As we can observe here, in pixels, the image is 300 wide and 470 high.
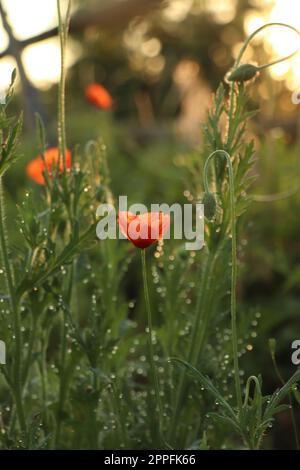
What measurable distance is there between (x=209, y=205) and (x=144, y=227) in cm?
12

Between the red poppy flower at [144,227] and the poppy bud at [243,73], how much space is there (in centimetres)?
27

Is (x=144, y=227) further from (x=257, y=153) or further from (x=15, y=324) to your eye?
(x=257, y=153)

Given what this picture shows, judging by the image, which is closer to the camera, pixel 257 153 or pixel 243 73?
pixel 243 73

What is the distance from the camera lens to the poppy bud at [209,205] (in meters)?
1.30

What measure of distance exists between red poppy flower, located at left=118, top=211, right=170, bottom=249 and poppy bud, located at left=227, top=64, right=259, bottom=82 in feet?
0.88

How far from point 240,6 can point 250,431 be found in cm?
1089

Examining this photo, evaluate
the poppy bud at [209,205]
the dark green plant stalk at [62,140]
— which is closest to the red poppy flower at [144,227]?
the poppy bud at [209,205]

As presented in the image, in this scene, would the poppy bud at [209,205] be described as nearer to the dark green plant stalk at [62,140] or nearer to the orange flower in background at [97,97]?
the dark green plant stalk at [62,140]

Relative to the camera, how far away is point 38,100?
2.99 metres

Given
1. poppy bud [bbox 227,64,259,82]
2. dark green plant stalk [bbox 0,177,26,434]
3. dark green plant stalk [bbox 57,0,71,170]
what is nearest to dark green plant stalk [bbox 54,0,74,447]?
dark green plant stalk [bbox 57,0,71,170]

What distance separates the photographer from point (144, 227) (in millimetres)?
1359

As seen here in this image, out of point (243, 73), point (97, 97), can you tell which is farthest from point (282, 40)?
point (243, 73)
